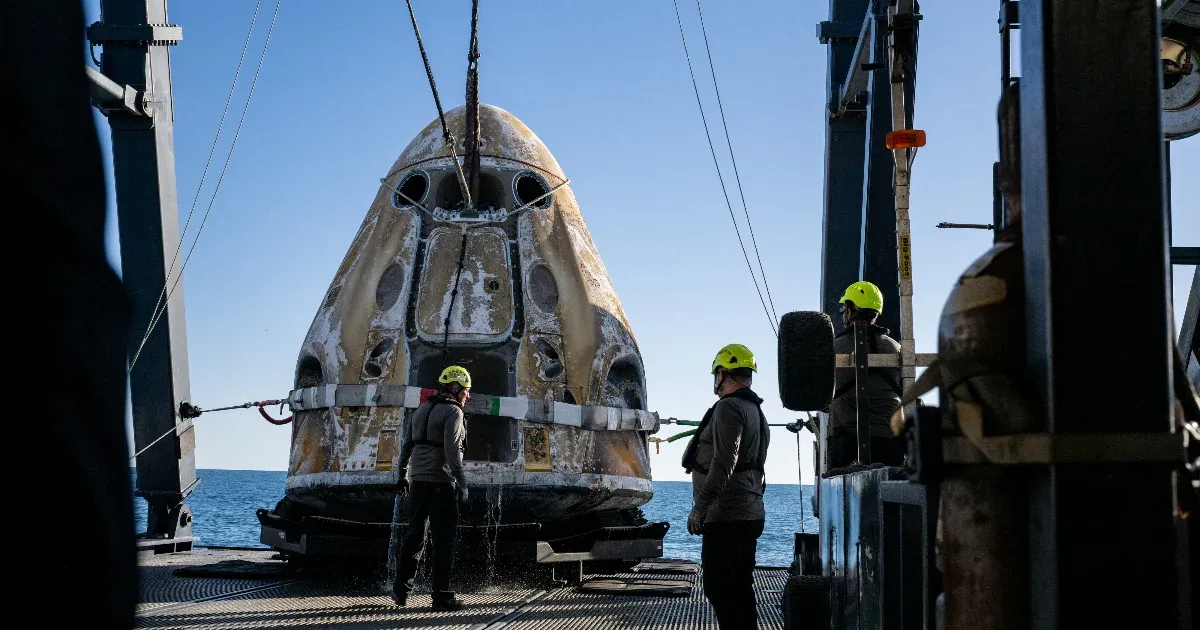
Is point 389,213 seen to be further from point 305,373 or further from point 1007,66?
point 1007,66

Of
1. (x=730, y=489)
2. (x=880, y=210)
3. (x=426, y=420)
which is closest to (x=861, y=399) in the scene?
(x=730, y=489)

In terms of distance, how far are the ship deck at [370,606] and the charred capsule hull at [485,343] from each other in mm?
1011

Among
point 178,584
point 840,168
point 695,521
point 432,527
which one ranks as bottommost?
point 178,584

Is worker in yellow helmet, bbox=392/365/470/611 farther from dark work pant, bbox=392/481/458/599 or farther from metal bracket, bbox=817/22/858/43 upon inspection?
metal bracket, bbox=817/22/858/43

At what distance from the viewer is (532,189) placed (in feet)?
41.6

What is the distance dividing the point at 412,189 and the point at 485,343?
2.21 m

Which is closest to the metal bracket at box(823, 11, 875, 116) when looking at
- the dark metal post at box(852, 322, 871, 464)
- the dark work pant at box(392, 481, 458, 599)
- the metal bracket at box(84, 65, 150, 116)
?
the dark metal post at box(852, 322, 871, 464)

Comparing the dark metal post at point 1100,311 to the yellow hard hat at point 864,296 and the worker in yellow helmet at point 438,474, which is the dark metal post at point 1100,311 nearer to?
the yellow hard hat at point 864,296

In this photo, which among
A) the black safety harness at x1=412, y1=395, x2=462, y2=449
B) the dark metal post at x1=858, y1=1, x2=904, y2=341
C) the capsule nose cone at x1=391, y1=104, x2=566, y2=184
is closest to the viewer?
the dark metal post at x1=858, y1=1, x2=904, y2=341

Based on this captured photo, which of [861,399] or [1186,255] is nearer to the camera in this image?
[861,399]

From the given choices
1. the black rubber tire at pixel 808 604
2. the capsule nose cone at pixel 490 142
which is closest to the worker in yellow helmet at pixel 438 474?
the capsule nose cone at pixel 490 142

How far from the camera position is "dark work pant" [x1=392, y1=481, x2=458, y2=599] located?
29.6 ft

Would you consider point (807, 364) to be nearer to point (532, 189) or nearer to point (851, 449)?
point (851, 449)

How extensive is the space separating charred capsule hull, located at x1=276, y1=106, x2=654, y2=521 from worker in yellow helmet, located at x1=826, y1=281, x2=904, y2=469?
466cm
